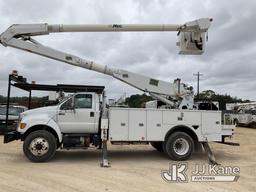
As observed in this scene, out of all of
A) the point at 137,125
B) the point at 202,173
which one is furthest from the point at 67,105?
the point at 202,173

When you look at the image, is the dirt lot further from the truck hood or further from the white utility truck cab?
the truck hood

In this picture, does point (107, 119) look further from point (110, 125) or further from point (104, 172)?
point (104, 172)

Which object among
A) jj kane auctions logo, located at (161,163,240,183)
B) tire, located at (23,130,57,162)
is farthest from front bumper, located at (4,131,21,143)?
jj kane auctions logo, located at (161,163,240,183)

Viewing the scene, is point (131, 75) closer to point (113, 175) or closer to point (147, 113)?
point (147, 113)

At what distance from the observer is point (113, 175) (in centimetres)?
883

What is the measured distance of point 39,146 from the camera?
418 inches

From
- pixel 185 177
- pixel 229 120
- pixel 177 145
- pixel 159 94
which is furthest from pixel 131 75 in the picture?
pixel 185 177

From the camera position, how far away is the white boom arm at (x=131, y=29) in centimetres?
1162

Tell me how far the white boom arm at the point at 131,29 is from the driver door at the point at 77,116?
148 cm

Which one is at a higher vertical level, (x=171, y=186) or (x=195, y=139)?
(x=195, y=139)

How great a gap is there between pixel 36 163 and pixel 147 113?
3971mm

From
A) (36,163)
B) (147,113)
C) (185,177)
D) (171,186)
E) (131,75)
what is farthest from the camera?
(131,75)

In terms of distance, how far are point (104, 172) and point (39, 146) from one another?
8.65ft

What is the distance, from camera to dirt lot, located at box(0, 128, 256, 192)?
7.55m
